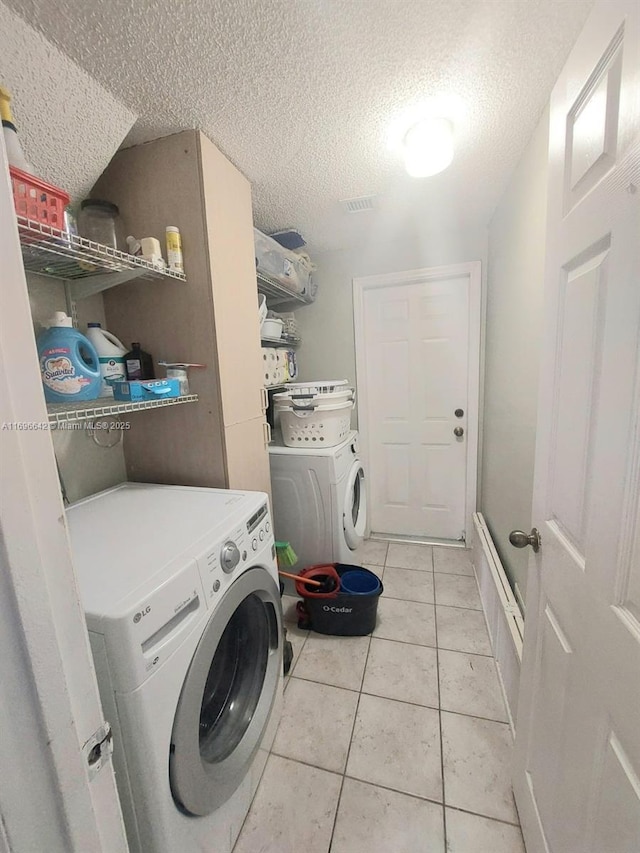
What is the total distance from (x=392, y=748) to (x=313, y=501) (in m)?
1.10

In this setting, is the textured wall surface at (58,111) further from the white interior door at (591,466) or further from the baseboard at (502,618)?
the baseboard at (502,618)

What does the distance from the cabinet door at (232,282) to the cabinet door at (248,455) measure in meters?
0.05

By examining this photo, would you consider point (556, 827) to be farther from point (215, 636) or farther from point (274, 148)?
point (274, 148)

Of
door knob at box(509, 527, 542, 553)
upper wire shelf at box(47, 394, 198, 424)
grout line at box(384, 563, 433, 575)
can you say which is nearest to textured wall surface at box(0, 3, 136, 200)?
upper wire shelf at box(47, 394, 198, 424)

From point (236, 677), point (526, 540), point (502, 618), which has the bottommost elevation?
point (502, 618)

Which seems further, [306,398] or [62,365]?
[306,398]

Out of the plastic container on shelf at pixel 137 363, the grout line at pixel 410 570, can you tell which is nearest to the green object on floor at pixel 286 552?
the grout line at pixel 410 570

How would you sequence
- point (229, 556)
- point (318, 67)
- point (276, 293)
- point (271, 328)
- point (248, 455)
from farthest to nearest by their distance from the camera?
1. point (276, 293)
2. point (271, 328)
3. point (248, 455)
4. point (318, 67)
5. point (229, 556)

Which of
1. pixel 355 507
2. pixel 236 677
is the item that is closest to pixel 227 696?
pixel 236 677

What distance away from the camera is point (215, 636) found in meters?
0.82

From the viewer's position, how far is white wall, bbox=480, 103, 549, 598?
134 cm

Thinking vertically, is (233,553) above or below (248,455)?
below

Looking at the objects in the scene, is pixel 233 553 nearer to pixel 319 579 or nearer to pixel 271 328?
pixel 319 579

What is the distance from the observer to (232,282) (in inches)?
56.5
